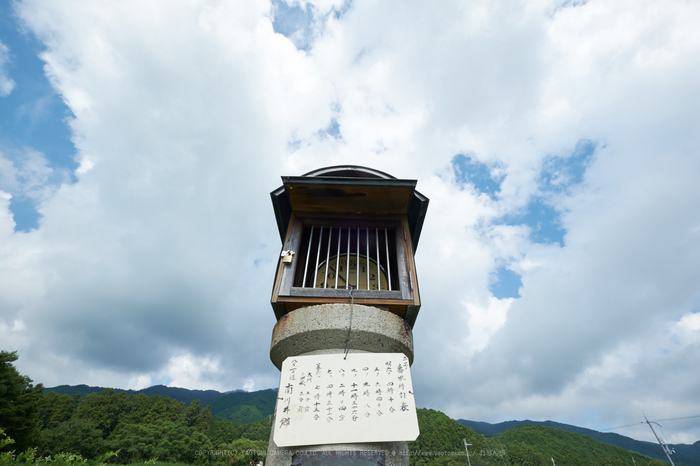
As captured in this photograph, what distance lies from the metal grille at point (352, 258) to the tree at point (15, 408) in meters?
21.2

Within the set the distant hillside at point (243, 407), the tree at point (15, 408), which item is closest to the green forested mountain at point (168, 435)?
the tree at point (15, 408)

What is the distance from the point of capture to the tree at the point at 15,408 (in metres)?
15.9

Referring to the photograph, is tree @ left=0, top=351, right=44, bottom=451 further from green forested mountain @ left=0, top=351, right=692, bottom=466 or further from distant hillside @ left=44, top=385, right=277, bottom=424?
distant hillside @ left=44, top=385, right=277, bottom=424

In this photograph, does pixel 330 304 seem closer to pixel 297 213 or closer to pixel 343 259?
pixel 343 259

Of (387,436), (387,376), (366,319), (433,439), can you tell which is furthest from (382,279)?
(433,439)

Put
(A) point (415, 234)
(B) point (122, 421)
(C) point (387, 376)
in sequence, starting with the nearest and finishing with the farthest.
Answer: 1. (C) point (387, 376)
2. (A) point (415, 234)
3. (B) point (122, 421)

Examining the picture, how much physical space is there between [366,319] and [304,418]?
107 cm

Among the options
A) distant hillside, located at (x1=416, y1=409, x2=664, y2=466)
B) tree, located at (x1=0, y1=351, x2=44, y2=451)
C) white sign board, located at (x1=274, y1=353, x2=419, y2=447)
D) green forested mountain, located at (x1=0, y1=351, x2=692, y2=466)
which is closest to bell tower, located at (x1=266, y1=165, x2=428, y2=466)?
white sign board, located at (x1=274, y1=353, x2=419, y2=447)

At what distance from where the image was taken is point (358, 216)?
4.61m

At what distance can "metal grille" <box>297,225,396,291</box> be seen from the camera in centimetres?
445

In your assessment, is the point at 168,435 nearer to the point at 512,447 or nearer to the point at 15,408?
the point at 15,408

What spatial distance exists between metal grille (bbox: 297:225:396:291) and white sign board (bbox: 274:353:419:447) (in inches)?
53.2

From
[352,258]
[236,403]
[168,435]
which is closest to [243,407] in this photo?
[236,403]

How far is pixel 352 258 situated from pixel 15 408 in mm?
22287
